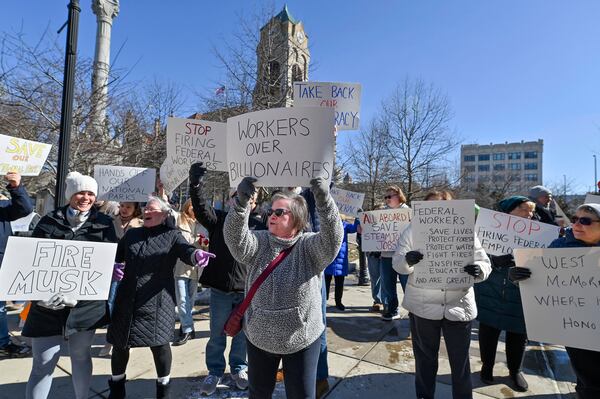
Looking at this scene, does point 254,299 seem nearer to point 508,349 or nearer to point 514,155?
point 508,349

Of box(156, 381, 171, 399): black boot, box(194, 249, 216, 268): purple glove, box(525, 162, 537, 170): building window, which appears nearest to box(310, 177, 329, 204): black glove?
box(194, 249, 216, 268): purple glove

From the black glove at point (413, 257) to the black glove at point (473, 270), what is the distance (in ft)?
1.16

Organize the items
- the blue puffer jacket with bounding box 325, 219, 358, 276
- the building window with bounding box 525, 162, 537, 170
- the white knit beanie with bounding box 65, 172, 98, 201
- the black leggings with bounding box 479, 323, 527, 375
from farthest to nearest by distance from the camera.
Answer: the building window with bounding box 525, 162, 537, 170 < the blue puffer jacket with bounding box 325, 219, 358, 276 < the black leggings with bounding box 479, 323, 527, 375 < the white knit beanie with bounding box 65, 172, 98, 201

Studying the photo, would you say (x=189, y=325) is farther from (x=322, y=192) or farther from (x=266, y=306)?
(x=322, y=192)

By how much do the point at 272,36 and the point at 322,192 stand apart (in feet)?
24.5

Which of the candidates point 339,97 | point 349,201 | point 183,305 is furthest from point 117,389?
point 349,201

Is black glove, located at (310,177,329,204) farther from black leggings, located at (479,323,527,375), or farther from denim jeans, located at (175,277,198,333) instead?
denim jeans, located at (175,277,198,333)

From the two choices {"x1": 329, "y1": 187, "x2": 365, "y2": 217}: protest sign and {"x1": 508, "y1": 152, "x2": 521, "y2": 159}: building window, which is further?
{"x1": 508, "y1": 152, "x2": 521, "y2": 159}: building window

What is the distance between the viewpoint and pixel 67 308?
8.05 feet

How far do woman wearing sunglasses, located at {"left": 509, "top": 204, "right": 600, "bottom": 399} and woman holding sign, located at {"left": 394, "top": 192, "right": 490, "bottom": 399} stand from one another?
473 mm

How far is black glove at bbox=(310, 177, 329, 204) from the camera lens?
189 centimetres

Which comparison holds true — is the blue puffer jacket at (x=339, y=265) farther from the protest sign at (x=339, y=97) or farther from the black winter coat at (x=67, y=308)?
the black winter coat at (x=67, y=308)

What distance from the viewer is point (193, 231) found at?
4844 millimetres

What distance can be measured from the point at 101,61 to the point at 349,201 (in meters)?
13.5
